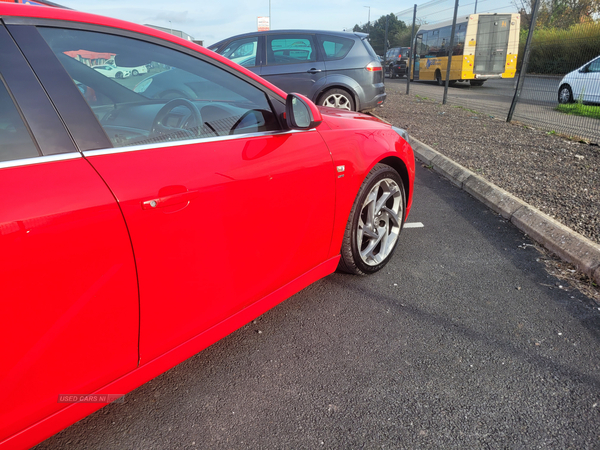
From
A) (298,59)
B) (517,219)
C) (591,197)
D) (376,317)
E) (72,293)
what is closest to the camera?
(72,293)

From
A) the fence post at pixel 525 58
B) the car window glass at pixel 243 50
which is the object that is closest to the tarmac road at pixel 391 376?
the car window glass at pixel 243 50

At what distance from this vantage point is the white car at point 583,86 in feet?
29.5

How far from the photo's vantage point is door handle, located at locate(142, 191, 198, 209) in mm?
1524

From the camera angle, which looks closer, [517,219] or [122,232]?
[122,232]

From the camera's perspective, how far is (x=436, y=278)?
309 centimetres

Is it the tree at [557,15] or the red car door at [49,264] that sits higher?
the tree at [557,15]

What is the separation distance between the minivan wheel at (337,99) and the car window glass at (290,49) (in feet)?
2.37

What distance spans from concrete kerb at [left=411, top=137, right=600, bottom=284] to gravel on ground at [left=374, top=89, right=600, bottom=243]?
0.44 feet

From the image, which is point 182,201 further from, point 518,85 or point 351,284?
point 518,85

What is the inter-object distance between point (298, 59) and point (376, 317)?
7.03 meters

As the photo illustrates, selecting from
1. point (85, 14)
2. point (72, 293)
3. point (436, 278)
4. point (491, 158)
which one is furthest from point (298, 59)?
point (72, 293)

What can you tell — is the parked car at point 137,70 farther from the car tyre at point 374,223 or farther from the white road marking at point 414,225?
the white road marking at point 414,225

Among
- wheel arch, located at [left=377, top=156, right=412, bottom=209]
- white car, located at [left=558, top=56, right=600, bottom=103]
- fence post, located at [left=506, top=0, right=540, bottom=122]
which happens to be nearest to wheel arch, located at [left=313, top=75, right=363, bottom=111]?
fence post, located at [left=506, top=0, right=540, bottom=122]

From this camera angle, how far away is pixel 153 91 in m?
2.14
